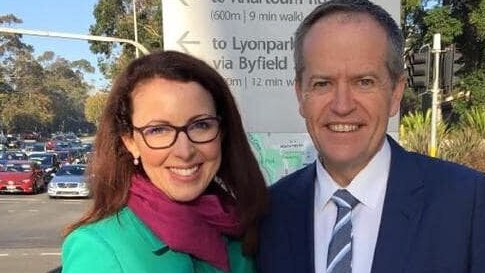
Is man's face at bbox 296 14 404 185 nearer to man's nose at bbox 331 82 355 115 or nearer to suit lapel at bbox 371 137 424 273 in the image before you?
man's nose at bbox 331 82 355 115

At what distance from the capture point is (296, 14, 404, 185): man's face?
1934mm

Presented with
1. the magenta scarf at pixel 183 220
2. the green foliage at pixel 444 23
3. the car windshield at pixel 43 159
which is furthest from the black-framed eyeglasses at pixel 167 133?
the car windshield at pixel 43 159

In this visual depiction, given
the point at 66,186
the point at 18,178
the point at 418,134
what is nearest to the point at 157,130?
the point at 418,134

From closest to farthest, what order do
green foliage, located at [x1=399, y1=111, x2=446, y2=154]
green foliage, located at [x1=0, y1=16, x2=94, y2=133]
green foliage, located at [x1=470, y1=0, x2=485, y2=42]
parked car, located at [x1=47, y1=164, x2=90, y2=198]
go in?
green foliage, located at [x1=399, y1=111, x2=446, y2=154] < parked car, located at [x1=47, y1=164, x2=90, y2=198] < green foliage, located at [x1=470, y1=0, x2=485, y2=42] < green foliage, located at [x1=0, y1=16, x2=94, y2=133]

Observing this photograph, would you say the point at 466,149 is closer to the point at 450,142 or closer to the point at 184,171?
the point at 450,142

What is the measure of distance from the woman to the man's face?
1.11 feet

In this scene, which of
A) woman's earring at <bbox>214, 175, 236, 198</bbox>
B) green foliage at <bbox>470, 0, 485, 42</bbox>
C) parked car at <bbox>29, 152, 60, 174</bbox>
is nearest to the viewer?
woman's earring at <bbox>214, 175, 236, 198</bbox>

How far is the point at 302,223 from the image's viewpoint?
2117 mm

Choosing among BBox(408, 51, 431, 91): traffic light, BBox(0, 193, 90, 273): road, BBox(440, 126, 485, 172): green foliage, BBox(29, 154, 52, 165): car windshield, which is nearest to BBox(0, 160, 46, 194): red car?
BBox(0, 193, 90, 273): road

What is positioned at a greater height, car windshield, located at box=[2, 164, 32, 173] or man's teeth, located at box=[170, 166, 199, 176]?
man's teeth, located at box=[170, 166, 199, 176]

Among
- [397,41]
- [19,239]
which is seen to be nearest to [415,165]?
[397,41]

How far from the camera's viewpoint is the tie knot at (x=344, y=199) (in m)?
2.01

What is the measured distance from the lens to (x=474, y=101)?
24891 millimetres

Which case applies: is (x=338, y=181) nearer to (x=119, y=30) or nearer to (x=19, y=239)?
(x=19, y=239)
